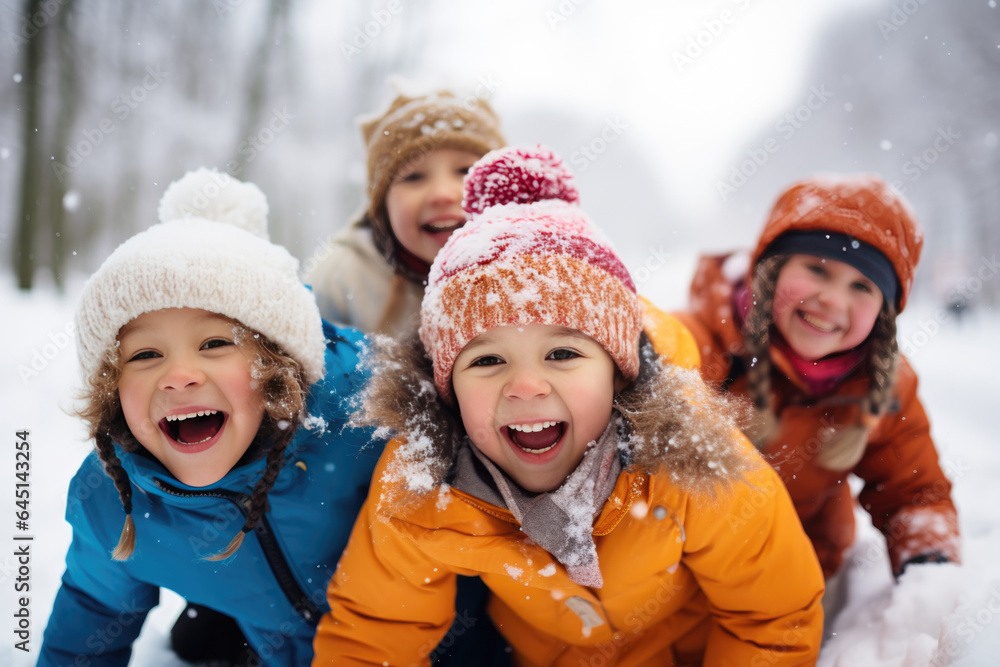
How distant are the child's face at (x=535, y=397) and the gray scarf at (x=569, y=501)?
4 centimetres

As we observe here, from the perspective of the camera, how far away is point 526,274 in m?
1.24

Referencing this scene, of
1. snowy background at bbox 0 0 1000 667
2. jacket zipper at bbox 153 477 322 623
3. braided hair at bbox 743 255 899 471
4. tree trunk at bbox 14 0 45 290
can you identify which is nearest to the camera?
jacket zipper at bbox 153 477 322 623

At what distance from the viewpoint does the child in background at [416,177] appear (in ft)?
6.78

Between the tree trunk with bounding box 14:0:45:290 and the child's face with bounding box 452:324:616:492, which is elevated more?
the tree trunk with bounding box 14:0:45:290

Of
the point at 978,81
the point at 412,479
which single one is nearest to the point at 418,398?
the point at 412,479

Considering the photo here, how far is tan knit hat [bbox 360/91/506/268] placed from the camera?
2.07 metres

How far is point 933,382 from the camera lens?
3.84 m

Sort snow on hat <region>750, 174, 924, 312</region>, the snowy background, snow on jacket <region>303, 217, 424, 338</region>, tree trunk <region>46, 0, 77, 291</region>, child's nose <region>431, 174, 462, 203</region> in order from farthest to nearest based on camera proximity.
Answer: tree trunk <region>46, 0, 77, 291</region> < snow on jacket <region>303, 217, 424, 338</region> < the snowy background < child's nose <region>431, 174, 462, 203</region> < snow on hat <region>750, 174, 924, 312</region>

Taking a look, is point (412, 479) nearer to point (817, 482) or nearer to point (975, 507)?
point (817, 482)

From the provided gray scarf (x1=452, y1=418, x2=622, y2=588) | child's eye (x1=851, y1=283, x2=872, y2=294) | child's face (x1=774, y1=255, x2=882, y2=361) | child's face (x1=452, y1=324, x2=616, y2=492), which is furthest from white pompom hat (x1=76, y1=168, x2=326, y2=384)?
child's eye (x1=851, y1=283, x2=872, y2=294)

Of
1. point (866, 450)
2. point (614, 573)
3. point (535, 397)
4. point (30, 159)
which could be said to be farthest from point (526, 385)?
point (30, 159)

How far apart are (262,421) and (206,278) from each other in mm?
374

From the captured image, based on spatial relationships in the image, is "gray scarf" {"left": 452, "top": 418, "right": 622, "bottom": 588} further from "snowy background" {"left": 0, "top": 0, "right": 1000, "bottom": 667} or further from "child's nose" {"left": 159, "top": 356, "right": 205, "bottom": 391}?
"snowy background" {"left": 0, "top": 0, "right": 1000, "bottom": 667}

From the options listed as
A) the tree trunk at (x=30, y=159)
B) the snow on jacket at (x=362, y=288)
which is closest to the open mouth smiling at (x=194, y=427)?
the snow on jacket at (x=362, y=288)
